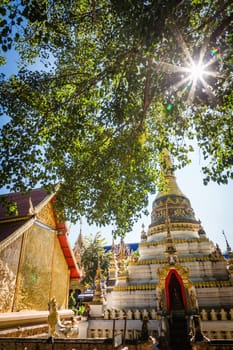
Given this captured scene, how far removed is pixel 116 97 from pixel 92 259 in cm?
2887

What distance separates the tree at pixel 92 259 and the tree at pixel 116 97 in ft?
80.6

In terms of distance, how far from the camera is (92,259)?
31.5 metres

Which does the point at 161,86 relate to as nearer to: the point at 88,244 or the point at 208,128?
the point at 208,128

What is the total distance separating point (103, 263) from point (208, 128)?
94.3 ft

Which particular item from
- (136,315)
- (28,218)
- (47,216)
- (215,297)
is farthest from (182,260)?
(28,218)

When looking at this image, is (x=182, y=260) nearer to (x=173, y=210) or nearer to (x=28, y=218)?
(x=173, y=210)

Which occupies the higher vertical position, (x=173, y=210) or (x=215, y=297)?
(x=173, y=210)

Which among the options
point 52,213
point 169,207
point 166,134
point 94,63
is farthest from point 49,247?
point 169,207

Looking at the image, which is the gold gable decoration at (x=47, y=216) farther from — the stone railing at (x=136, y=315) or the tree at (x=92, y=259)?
the tree at (x=92, y=259)

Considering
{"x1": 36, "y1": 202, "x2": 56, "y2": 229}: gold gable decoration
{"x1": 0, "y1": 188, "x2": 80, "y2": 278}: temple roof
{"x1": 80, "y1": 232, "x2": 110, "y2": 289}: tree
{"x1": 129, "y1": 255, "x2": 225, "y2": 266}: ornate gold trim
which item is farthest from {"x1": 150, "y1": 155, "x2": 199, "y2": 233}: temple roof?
{"x1": 80, "y1": 232, "x2": 110, "y2": 289}: tree

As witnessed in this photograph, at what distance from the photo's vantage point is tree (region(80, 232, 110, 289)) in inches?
1189

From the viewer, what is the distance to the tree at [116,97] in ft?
15.8

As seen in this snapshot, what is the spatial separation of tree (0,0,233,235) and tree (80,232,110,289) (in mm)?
24564

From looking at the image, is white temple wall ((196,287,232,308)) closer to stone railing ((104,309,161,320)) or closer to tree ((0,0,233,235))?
stone railing ((104,309,161,320))
